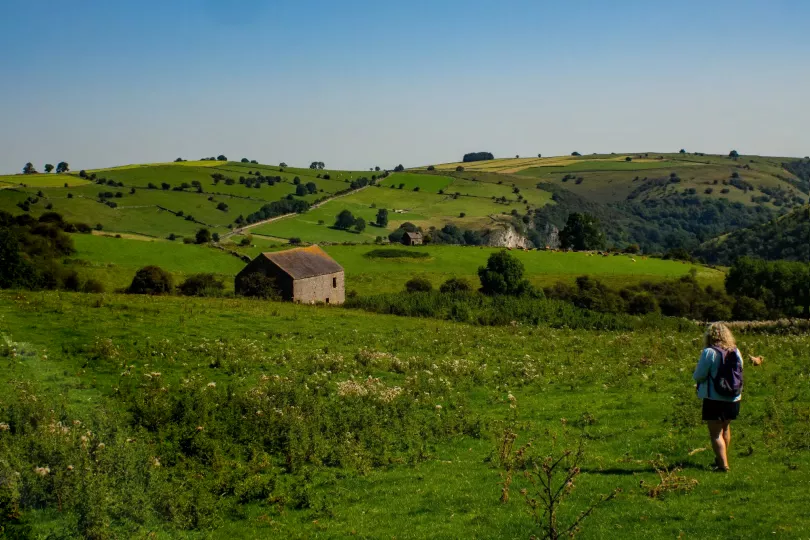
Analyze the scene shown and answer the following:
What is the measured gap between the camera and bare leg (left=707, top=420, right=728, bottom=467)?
13.8 meters

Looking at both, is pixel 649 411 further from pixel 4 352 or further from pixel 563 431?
pixel 4 352

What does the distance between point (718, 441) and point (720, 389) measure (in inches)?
39.6

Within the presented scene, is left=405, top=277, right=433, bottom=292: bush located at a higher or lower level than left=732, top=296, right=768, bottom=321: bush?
higher

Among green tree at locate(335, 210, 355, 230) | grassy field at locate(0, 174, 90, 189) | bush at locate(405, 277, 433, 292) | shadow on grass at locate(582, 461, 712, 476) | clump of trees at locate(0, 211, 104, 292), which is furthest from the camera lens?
green tree at locate(335, 210, 355, 230)

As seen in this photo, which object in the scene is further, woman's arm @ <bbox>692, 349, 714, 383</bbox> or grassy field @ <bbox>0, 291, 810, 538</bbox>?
woman's arm @ <bbox>692, 349, 714, 383</bbox>

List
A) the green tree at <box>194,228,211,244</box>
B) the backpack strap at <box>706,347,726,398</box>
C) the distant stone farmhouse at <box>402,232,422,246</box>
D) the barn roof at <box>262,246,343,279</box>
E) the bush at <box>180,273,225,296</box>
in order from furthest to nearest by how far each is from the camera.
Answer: the distant stone farmhouse at <box>402,232,422,246</box>, the green tree at <box>194,228,211,244</box>, the barn roof at <box>262,246,343,279</box>, the bush at <box>180,273,225,296</box>, the backpack strap at <box>706,347,726,398</box>

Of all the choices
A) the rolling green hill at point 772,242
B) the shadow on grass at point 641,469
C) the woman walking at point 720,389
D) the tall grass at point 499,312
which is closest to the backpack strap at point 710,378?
the woman walking at point 720,389

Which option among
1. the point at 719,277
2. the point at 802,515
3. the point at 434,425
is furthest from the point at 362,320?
the point at 719,277

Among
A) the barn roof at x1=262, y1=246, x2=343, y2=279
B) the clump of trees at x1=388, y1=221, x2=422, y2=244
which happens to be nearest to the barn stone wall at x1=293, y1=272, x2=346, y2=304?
the barn roof at x1=262, y1=246, x2=343, y2=279

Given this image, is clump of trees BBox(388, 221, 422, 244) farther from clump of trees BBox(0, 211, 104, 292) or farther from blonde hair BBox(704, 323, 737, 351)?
blonde hair BBox(704, 323, 737, 351)

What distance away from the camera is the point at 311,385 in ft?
73.3

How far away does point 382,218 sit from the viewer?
577 ft

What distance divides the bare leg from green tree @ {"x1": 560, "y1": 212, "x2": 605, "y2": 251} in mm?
124308

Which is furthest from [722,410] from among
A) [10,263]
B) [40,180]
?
[40,180]
